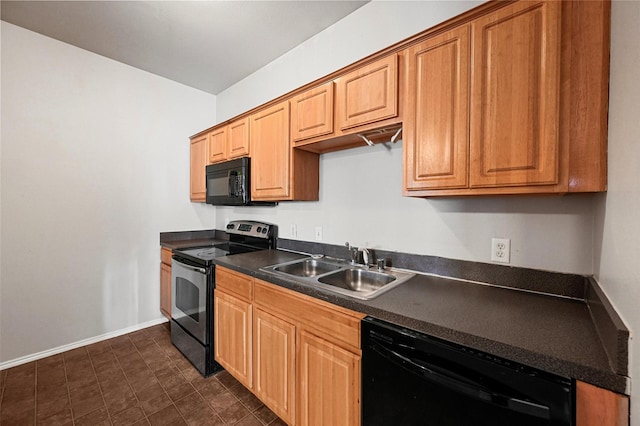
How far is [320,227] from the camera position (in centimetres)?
220

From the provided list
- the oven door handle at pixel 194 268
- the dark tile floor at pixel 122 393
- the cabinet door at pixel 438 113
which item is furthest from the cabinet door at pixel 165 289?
the cabinet door at pixel 438 113

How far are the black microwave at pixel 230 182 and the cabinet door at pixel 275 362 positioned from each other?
44.2 inches

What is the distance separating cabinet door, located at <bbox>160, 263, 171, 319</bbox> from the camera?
2773mm

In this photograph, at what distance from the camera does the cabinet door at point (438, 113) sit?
118 centimetres

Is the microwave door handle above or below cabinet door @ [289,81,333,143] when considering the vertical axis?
below

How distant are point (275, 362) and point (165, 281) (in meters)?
1.94

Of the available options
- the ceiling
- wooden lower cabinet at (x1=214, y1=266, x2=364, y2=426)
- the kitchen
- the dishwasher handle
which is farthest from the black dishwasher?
Answer: the ceiling

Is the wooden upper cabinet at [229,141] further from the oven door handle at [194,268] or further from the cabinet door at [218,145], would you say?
the oven door handle at [194,268]

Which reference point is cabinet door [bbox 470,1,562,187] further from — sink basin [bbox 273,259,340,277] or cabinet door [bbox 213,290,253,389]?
cabinet door [bbox 213,290,253,389]

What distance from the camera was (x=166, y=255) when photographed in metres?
2.85

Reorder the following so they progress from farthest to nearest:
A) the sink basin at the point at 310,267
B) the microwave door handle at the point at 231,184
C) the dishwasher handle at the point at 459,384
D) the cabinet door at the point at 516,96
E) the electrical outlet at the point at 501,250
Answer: the microwave door handle at the point at 231,184 → the sink basin at the point at 310,267 → the electrical outlet at the point at 501,250 → the cabinet door at the point at 516,96 → the dishwasher handle at the point at 459,384

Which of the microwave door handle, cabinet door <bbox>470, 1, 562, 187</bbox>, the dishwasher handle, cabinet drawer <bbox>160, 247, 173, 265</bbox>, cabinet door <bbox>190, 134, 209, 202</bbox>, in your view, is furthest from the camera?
cabinet door <bbox>190, 134, 209, 202</bbox>

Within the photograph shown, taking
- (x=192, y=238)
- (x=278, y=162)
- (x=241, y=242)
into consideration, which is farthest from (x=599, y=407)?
(x=192, y=238)

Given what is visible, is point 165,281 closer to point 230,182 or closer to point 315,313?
point 230,182
